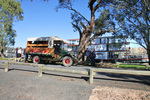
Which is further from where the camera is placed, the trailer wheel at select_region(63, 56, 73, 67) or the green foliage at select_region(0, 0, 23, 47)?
the green foliage at select_region(0, 0, 23, 47)

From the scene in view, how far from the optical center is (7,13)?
2670 centimetres

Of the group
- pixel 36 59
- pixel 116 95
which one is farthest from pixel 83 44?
pixel 116 95

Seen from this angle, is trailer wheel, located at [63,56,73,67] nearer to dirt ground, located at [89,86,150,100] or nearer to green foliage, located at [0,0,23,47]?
dirt ground, located at [89,86,150,100]

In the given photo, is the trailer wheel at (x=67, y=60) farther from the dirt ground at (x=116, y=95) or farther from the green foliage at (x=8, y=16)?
the green foliage at (x=8, y=16)

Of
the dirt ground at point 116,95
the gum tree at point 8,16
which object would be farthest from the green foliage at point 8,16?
the dirt ground at point 116,95

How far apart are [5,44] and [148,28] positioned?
28114 mm

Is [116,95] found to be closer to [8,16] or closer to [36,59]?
[36,59]

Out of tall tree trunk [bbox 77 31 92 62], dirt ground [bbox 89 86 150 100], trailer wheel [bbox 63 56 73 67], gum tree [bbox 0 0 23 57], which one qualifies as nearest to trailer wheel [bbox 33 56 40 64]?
trailer wheel [bbox 63 56 73 67]

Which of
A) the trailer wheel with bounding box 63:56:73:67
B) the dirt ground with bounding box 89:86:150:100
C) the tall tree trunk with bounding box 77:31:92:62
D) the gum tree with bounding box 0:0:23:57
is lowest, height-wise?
the dirt ground with bounding box 89:86:150:100

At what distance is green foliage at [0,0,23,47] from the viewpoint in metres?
25.8

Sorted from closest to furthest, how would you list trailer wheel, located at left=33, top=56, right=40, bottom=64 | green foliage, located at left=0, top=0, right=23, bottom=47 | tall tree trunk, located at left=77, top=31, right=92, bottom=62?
1. trailer wheel, located at left=33, top=56, right=40, bottom=64
2. tall tree trunk, located at left=77, top=31, right=92, bottom=62
3. green foliage, located at left=0, top=0, right=23, bottom=47

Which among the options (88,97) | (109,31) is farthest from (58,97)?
(109,31)

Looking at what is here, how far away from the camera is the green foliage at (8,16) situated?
25.8 metres

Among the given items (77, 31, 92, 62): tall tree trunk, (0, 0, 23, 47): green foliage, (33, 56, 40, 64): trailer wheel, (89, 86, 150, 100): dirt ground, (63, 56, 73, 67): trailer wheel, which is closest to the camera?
(89, 86, 150, 100): dirt ground
